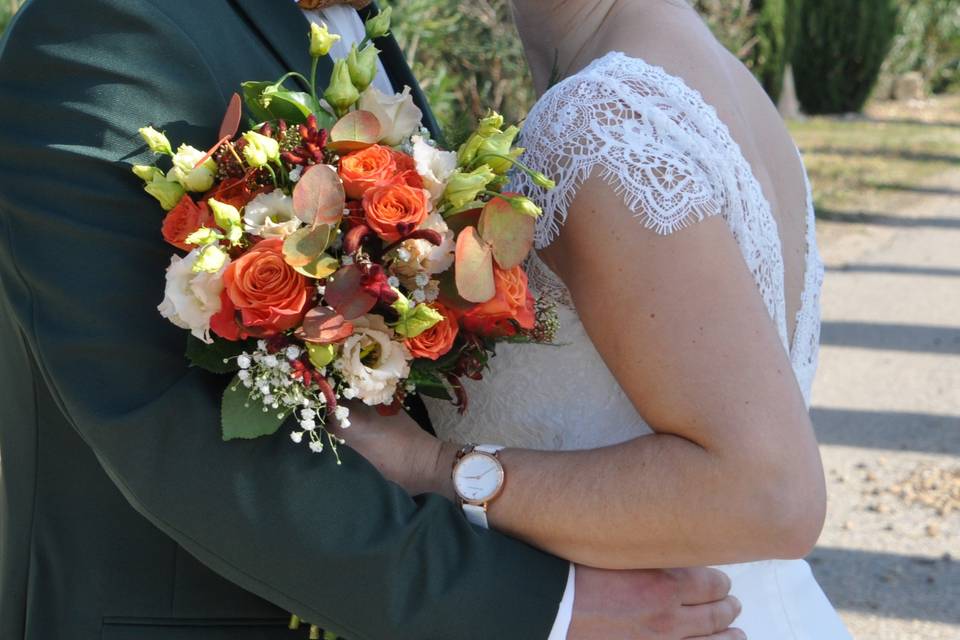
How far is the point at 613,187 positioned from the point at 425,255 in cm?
32

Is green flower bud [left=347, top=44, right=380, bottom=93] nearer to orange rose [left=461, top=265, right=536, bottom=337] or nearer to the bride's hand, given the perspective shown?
orange rose [left=461, top=265, right=536, bottom=337]

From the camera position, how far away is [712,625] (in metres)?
1.82

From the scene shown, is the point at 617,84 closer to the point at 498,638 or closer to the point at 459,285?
the point at 459,285

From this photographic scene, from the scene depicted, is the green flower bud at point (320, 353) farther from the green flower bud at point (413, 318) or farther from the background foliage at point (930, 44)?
the background foliage at point (930, 44)

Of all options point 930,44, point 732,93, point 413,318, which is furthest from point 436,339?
point 930,44

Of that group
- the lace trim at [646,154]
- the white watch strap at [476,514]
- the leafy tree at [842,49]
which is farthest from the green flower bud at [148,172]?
the leafy tree at [842,49]

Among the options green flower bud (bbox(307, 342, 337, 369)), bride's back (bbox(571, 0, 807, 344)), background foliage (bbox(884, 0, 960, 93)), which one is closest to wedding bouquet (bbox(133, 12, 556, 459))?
green flower bud (bbox(307, 342, 337, 369))

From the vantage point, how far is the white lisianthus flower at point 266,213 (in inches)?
57.8

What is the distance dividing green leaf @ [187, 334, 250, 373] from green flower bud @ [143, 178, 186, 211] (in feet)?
0.59

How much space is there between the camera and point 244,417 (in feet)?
5.04

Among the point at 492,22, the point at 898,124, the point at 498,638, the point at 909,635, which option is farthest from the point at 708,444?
the point at 898,124

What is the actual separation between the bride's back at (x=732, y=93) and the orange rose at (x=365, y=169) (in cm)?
53

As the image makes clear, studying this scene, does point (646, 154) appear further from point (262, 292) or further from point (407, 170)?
point (262, 292)

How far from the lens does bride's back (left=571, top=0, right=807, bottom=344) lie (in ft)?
6.05
